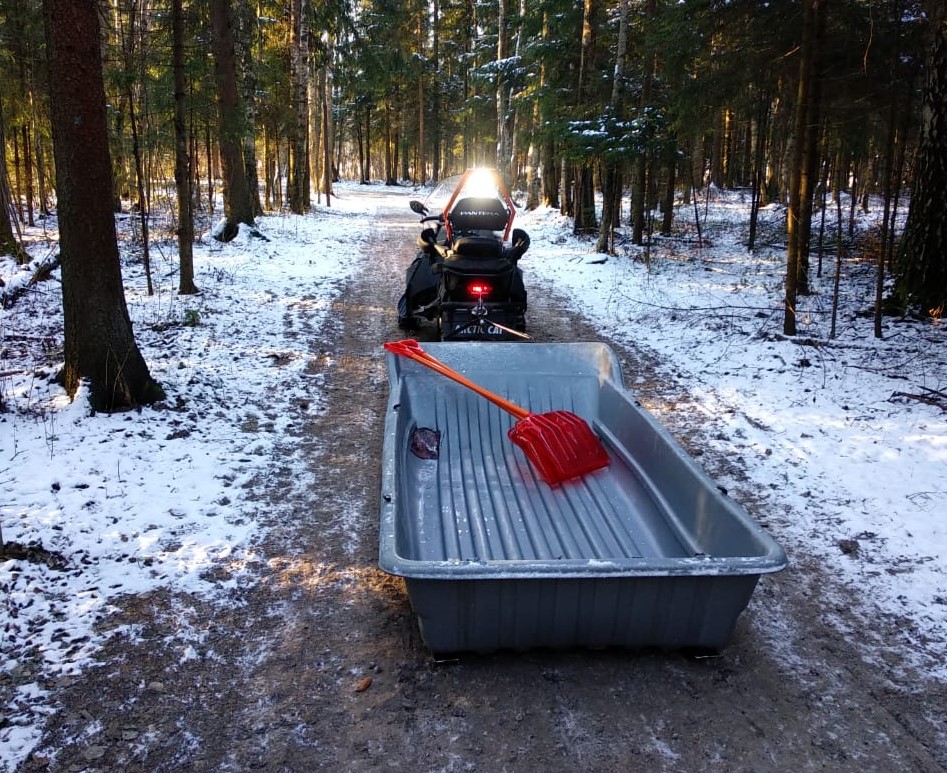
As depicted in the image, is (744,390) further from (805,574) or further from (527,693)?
(527,693)

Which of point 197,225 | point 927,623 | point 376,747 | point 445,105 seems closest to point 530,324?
point 927,623

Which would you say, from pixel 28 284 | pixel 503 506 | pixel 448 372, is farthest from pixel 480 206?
pixel 28 284

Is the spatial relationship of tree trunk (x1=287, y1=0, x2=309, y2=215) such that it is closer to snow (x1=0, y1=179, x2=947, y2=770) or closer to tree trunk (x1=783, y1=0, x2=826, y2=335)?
snow (x1=0, y1=179, x2=947, y2=770)

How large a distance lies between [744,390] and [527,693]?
15.6 ft

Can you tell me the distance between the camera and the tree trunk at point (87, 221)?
502 centimetres

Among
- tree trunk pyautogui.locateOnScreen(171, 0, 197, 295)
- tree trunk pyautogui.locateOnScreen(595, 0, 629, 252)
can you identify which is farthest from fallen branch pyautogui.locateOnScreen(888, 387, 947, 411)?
tree trunk pyautogui.locateOnScreen(171, 0, 197, 295)

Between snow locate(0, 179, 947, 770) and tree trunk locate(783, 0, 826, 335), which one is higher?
tree trunk locate(783, 0, 826, 335)

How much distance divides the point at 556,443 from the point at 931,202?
21.2ft

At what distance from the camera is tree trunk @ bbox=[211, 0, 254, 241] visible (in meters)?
12.5

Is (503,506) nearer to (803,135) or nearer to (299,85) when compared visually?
(803,135)

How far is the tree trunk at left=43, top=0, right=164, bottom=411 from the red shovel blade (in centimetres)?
324

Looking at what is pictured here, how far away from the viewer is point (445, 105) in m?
41.8

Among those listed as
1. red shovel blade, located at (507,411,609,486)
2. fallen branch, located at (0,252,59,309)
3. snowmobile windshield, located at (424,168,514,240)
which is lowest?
red shovel blade, located at (507,411,609,486)

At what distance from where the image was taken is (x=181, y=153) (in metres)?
8.91
